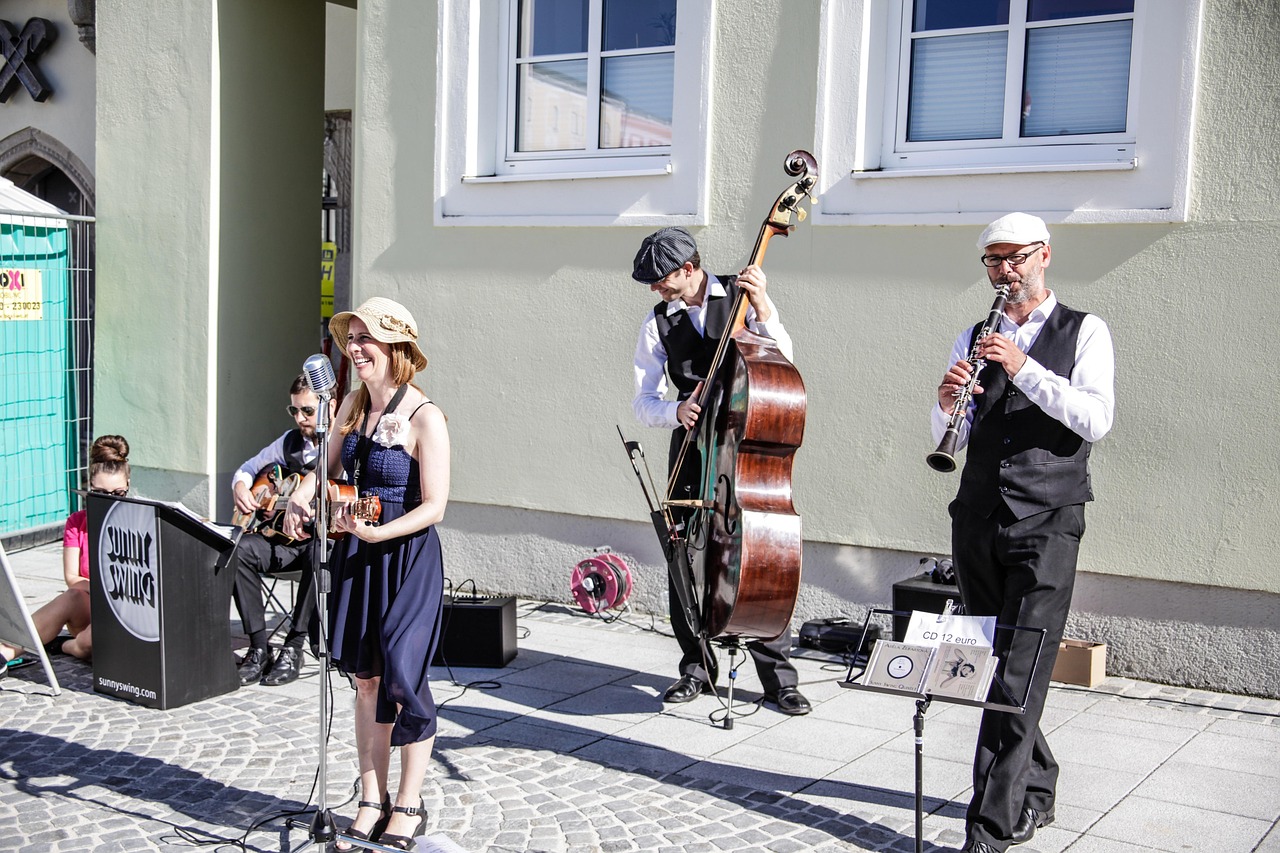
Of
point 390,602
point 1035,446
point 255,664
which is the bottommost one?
point 255,664

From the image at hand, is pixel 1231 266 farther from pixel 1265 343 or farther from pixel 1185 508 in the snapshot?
pixel 1185 508

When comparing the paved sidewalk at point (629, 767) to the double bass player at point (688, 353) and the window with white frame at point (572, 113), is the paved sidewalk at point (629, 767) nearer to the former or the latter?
the double bass player at point (688, 353)

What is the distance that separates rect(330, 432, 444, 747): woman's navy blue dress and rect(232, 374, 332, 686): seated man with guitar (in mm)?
2024

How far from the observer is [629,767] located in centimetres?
507

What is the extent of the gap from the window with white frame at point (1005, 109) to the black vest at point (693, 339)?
1.60 meters

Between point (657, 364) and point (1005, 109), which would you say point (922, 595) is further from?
point (1005, 109)

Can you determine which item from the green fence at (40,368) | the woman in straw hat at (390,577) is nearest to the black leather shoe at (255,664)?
the woman in straw hat at (390,577)

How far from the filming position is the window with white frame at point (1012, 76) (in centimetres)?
629

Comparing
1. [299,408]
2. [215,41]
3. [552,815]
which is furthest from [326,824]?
[215,41]

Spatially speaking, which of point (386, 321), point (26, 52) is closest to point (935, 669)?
point (386, 321)

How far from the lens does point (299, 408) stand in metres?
6.75

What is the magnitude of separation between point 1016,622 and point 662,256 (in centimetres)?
204

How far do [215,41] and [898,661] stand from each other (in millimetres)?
7269

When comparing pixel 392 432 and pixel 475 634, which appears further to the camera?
pixel 475 634
